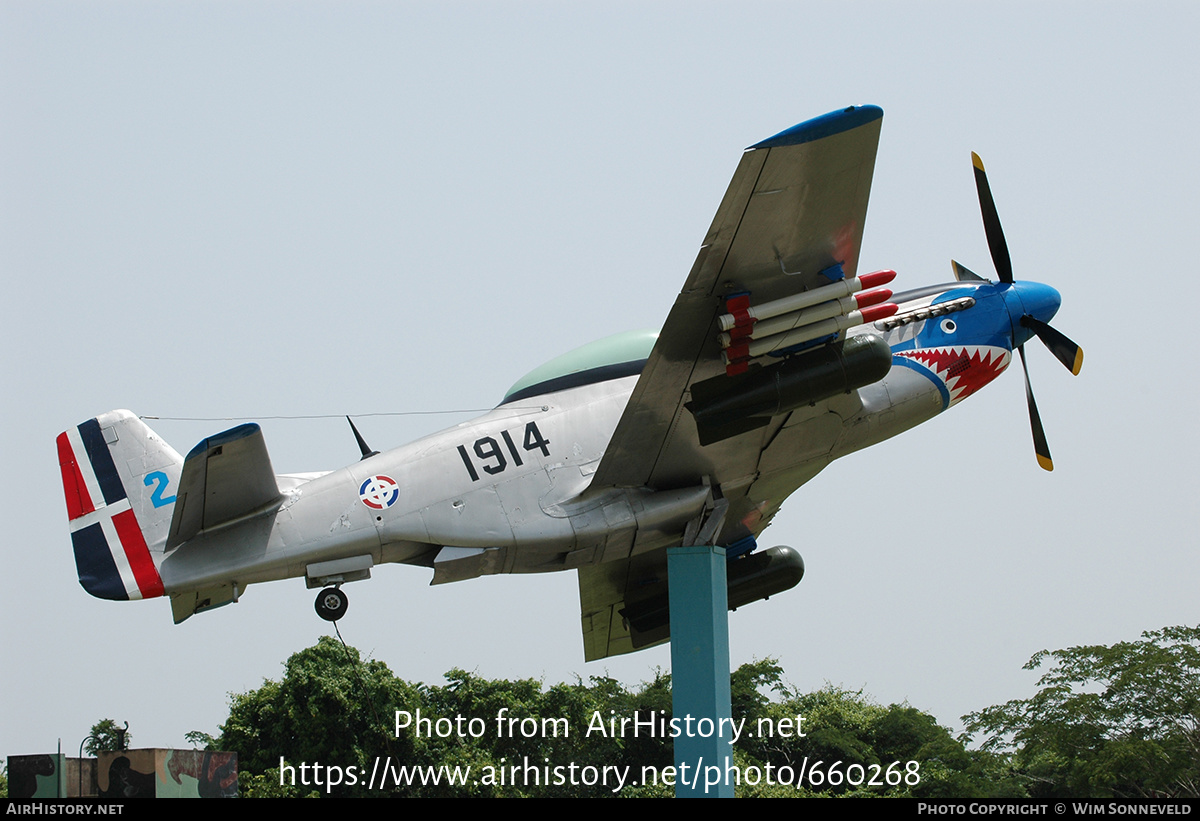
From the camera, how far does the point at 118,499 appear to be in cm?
1780

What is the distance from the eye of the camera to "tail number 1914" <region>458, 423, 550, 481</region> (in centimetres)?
1819

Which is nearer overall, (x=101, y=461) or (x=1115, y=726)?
(x=101, y=461)

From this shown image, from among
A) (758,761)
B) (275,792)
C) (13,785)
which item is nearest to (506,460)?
(13,785)

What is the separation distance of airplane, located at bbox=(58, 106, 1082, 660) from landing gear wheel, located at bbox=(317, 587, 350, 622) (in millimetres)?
32

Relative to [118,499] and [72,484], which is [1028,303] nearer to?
[118,499]

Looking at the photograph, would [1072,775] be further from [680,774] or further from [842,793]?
[680,774]

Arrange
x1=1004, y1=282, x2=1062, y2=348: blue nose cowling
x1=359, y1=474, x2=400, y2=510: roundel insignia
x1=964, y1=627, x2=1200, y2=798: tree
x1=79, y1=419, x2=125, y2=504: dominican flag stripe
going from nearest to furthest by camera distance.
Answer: x1=359, y1=474, x2=400, y2=510: roundel insignia < x1=79, y1=419, x2=125, y2=504: dominican flag stripe < x1=1004, y1=282, x2=1062, y2=348: blue nose cowling < x1=964, y1=627, x2=1200, y2=798: tree

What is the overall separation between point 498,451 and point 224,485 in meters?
4.20

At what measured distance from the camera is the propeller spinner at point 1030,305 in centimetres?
2042

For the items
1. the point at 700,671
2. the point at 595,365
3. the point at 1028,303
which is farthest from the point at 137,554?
the point at 1028,303

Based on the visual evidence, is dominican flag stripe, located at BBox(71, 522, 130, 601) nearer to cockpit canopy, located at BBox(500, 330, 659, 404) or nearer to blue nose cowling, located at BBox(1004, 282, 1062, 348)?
cockpit canopy, located at BBox(500, 330, 659, 404)

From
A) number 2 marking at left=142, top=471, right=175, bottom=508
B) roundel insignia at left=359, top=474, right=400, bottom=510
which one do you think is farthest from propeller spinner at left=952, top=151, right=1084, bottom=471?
number 2 marking at left=142, top=471, right=175, bottom=508

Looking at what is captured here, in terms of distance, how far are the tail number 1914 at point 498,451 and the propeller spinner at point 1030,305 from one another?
830 cm

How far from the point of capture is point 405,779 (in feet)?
129
